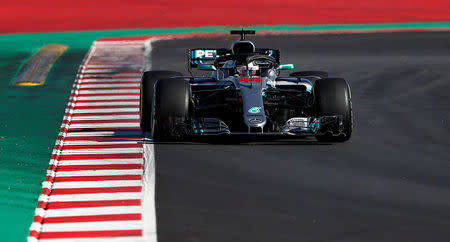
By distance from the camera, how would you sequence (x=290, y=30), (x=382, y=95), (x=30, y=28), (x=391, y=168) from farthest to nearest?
(x=30, y=28) → (x=290, y=30) → (x=382, y=95) → (x=391, y=168)

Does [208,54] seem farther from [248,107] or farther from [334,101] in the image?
[334,101]

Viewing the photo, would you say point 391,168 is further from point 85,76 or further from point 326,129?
point 85,76

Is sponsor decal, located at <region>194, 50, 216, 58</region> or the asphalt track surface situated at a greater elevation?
sponsor decal, located at <region>194, 50, 216, 58</region>

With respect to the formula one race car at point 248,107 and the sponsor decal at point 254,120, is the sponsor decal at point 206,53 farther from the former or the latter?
the sponsor decal at point 254,120

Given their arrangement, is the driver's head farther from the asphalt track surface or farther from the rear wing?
the asphalt track surface

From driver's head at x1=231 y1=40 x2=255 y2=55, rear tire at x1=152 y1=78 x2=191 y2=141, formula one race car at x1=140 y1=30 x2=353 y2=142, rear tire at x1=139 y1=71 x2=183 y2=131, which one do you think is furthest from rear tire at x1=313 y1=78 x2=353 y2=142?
rear tire at x1=139 y1=71 x2=183 y2=131

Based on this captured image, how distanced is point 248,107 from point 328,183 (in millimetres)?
3081

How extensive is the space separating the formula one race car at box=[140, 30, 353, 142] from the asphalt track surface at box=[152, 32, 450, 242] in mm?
377

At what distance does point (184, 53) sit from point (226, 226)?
2029 cm

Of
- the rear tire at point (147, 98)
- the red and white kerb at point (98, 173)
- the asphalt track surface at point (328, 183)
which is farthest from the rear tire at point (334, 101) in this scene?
the rear tire at point (147, 98)

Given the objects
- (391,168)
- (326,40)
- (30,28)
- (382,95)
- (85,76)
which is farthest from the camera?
(30,28)

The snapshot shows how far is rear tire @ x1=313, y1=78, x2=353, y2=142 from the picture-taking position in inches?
677

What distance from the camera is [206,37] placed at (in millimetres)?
36375

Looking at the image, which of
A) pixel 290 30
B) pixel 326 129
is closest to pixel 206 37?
pixel 290 30
